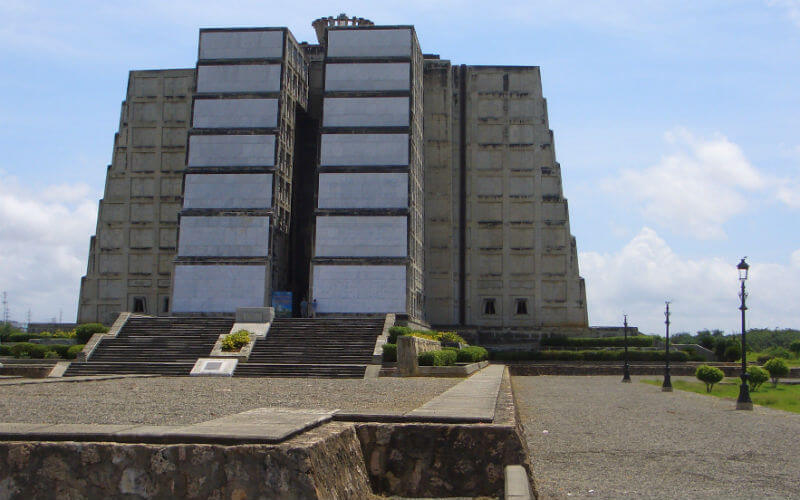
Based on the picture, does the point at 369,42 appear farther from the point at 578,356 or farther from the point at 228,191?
the point at 578,356

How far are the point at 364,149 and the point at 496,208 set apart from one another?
1295cm

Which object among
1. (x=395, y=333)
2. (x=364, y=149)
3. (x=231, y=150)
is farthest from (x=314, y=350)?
(x=231, y=150)

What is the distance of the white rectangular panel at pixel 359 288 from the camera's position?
50906mm

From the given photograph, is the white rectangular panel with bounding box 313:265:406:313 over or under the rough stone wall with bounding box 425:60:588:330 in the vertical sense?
under

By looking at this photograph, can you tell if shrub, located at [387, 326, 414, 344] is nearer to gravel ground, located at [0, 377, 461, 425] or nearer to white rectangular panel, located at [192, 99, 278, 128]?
gravel ground, located at [0, 377, 461, 425]

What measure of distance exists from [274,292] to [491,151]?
66.1 ft

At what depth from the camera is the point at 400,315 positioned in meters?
49.9

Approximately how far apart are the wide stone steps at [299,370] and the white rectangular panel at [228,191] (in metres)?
21.3

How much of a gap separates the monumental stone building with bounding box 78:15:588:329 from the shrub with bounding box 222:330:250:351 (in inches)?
552

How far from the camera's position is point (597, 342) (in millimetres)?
55156

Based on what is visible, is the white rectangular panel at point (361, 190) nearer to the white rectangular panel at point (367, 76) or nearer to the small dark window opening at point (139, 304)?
the white rectangular panel at point (367, 76)

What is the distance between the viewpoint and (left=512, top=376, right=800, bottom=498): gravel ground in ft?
32.7

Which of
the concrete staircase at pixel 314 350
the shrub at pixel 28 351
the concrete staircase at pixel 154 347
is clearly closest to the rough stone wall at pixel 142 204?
the concrete staircase at pixel 154 347

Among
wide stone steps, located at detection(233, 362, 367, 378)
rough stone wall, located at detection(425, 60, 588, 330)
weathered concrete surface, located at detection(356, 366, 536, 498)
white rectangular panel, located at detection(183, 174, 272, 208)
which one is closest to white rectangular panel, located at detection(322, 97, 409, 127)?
white rectangular panel, located at detection(183, 174, 272, 208)
